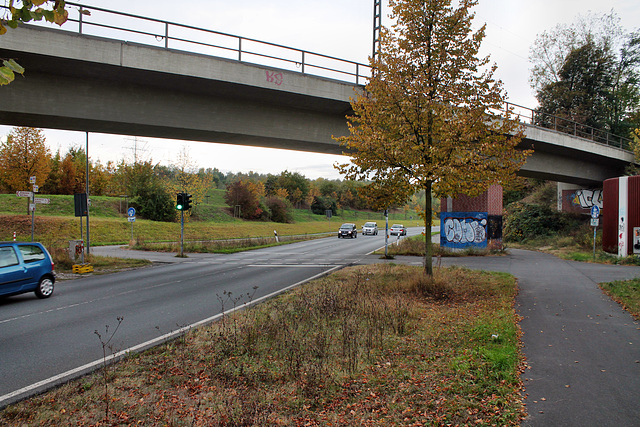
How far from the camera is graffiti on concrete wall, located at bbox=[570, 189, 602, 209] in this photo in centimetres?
3256

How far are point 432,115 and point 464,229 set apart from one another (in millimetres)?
15532

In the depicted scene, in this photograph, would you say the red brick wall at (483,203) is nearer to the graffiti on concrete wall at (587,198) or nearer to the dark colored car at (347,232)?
the graffiti on concrete wall at (587,198)

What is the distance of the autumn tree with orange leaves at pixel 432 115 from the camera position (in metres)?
10.2

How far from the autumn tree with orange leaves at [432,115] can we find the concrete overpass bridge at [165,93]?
4.52m

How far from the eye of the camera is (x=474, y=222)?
79.5 ft

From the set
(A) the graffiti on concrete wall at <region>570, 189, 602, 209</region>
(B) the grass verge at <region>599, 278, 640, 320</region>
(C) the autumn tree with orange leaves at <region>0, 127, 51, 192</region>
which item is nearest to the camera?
(B) the grass verge at <region>599, 278, 640, 320</region>

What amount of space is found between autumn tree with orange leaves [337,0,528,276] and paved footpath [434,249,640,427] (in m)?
3.51

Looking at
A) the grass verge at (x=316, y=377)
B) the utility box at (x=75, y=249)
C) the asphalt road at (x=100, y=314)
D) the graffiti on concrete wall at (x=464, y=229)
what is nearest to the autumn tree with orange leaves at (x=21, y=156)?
the utility box at (x=75, y=249)

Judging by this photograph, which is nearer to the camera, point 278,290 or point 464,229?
point 278,290

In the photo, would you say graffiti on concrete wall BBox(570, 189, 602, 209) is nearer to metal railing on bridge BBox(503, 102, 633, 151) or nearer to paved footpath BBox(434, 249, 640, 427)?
metal railing on bridge BBox(503, 102, 633, 151)

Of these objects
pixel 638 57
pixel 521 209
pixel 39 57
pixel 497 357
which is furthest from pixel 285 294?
pixel 638 57

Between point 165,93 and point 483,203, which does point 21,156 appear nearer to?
point 165,93

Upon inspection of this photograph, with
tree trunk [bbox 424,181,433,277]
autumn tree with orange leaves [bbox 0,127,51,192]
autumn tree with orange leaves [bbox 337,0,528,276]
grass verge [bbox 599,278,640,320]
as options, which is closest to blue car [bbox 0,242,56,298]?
autumn tree with orange leaves [bbox 337,0,528,276]

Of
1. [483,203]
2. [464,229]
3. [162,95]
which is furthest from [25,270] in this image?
[483,203]
